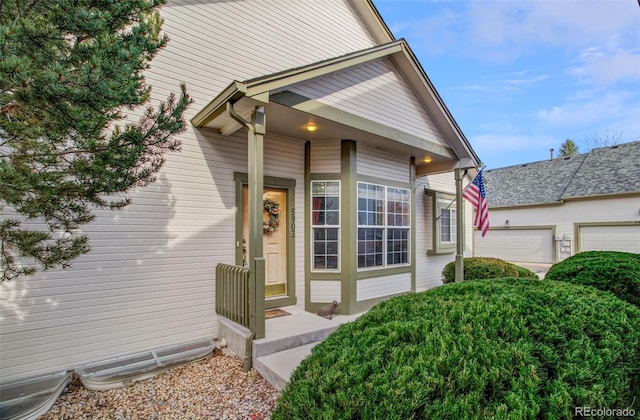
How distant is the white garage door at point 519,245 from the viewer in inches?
608

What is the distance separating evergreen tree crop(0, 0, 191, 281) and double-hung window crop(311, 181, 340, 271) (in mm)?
3777

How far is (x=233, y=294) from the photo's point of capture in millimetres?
4441

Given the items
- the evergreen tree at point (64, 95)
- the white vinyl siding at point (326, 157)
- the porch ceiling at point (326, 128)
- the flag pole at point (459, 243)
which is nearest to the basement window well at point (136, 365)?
the evergreen tree at point (64, 95)

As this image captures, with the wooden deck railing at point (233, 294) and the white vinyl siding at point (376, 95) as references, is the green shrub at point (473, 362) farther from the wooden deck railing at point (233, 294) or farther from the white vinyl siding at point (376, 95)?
the white vinyl siding at point (376, 95)

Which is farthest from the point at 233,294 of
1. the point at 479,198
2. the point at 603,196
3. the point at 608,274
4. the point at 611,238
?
the point at 603,196

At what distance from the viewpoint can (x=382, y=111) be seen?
575 cm

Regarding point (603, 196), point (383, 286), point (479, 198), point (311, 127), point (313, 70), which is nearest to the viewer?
point (313, 70)

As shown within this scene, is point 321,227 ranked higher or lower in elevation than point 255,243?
higher

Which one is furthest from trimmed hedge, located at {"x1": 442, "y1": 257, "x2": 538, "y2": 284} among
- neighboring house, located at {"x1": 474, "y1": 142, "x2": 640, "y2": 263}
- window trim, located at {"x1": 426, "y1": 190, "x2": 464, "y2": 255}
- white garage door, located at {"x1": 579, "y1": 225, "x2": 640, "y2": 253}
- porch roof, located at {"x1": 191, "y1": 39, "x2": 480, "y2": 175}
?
neighboring house, located at {"x1": 474, "y1": 142, "x2": 640, "y2": 263}

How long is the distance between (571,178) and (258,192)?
17983 mm

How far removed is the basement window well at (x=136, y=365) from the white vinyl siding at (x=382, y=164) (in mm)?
4086

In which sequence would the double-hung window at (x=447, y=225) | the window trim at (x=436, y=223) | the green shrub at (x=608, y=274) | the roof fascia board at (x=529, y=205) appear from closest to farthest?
the green shrub at (x=608, y=274) < the window trim at (x=436, y=223) < the double-hung window at (x=447, y=225) < the roof fascia board at (x=529, y=205)

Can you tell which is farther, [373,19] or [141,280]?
[373,19]
